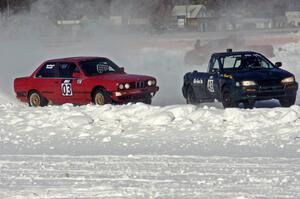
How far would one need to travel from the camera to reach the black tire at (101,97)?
16328 millimetres

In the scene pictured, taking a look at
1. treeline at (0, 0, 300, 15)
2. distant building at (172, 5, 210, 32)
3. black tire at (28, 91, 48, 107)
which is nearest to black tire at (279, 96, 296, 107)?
black tire at (28, 91, 48, 107)

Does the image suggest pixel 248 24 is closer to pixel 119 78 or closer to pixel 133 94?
pixel 119 78

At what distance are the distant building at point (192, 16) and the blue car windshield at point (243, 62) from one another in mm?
29048

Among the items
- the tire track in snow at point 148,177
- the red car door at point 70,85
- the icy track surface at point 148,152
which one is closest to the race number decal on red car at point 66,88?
the red car door at point 70,85

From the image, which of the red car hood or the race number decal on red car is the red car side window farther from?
the red car hood

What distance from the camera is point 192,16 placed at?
5147 centimetres

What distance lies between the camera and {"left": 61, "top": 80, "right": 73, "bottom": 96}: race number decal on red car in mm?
17109

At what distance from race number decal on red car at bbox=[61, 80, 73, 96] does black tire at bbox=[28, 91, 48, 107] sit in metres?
0.76

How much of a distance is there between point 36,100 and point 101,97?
228 cm

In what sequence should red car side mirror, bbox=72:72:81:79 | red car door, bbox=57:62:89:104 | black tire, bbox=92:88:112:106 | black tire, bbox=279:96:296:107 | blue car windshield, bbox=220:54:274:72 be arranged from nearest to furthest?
black tire, bbox=279:96:296:107, blue car windshield, bbox=220:54:274:72, black tire, bbox=92:88:112:106, red car door, bbox=57:62:89:104, red car side mirror, bbox=72:72:81:79

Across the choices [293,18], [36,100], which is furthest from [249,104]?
[293,18]

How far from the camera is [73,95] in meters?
17.1

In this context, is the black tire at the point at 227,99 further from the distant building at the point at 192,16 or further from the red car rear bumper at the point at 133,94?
the distant building at the point at 192,16

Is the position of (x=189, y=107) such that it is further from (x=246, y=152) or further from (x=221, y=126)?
(x=246, y=152)
